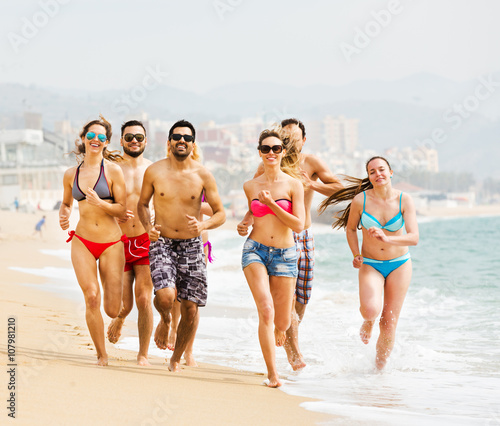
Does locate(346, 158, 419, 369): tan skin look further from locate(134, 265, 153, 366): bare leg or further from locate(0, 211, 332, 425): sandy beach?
locate(134, 265, 153, 366): bare leg

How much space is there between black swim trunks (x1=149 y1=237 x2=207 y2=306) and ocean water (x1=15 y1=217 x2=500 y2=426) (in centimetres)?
106

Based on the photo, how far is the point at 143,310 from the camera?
6.39 meters

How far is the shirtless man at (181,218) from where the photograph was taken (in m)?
5.91

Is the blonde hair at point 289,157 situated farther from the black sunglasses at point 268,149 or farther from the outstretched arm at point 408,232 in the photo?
the outstretched arm at point 408,232

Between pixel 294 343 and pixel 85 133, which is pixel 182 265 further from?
pixel 294 343

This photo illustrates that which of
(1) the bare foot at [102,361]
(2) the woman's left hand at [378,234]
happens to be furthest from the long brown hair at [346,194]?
(1) the bare foot at [102,361]

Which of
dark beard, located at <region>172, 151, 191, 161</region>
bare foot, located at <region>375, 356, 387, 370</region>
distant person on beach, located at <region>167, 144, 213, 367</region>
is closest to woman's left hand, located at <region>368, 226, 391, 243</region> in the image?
bare foot, located at <region>375, 356, 387, 370</region>

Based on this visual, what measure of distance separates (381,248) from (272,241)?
111 centimetres

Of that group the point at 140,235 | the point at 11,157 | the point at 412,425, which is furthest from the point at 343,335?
the point at 11,157

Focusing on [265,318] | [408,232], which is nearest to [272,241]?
[265,318]

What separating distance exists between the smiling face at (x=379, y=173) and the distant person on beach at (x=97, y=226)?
83.2 inches

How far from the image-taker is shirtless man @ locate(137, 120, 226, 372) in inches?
233

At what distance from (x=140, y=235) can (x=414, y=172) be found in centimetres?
17144

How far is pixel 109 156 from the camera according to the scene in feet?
22.6
